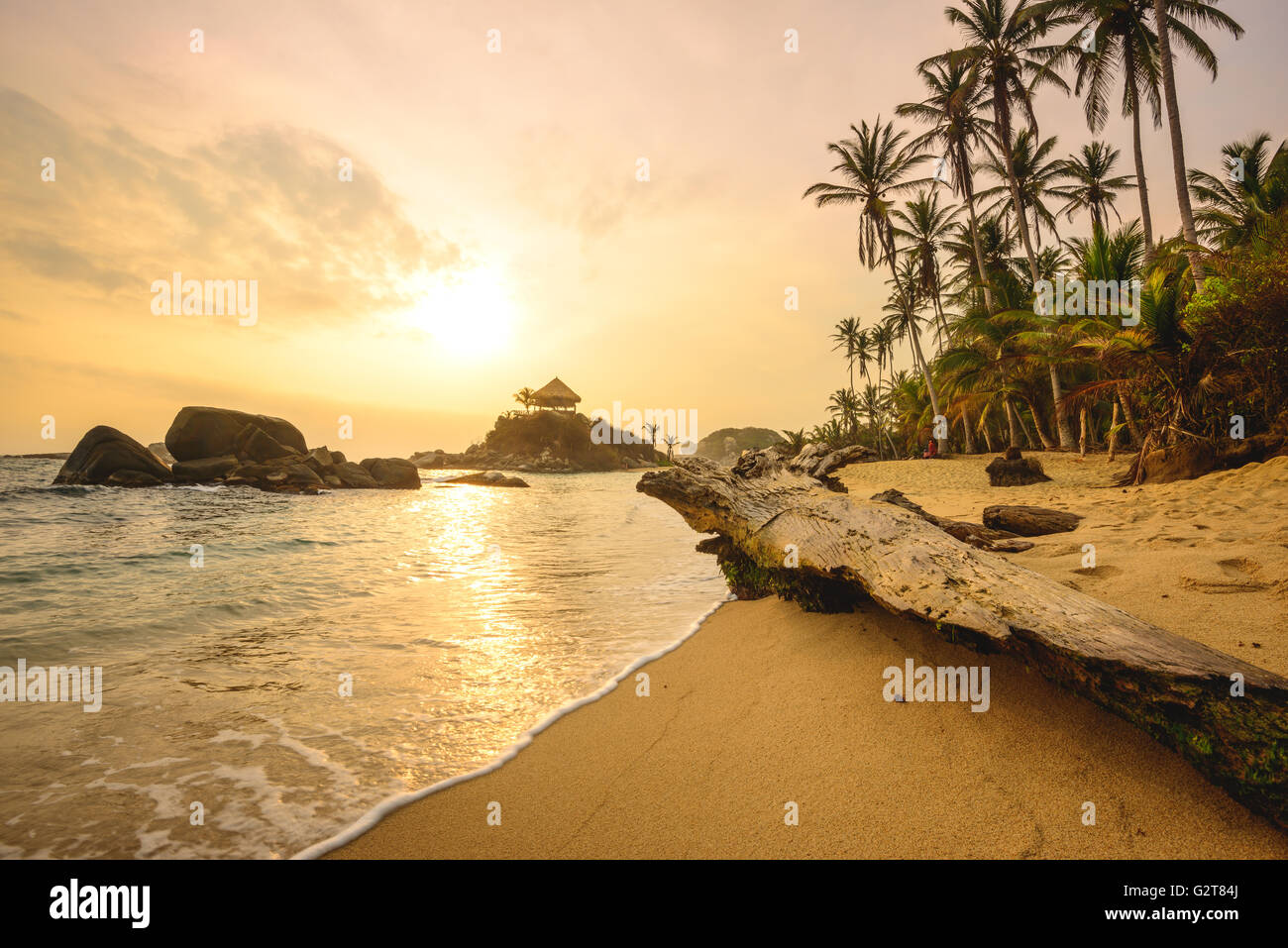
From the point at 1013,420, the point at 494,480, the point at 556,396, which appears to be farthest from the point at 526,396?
the point at 1013,420

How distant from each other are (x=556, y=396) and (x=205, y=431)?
199 feet

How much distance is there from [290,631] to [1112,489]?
1465 cm

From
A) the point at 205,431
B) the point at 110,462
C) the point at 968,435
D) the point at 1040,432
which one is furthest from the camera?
the point at 968,435

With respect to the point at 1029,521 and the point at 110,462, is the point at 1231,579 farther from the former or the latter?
the point at 110,462

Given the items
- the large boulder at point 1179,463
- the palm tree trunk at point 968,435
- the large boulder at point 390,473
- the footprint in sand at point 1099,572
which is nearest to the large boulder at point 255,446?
the large boulder at point 390,473

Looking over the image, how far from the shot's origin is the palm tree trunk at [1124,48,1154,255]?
18.6 meters

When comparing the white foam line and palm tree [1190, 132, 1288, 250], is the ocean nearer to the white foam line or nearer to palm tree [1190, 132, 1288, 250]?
the white foam line

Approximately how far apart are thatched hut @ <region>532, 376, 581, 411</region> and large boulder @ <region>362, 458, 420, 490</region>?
51743 mm

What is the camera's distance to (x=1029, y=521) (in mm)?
6762

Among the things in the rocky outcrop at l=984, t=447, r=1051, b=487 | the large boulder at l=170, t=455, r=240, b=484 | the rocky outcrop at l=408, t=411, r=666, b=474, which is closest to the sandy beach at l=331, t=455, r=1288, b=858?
the rocky outcrop at l=984, t=447, r=1051, b=487

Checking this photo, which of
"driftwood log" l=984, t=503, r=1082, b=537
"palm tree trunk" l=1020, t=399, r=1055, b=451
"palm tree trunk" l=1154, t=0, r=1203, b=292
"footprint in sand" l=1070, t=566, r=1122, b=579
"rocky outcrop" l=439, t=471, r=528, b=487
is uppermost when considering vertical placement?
"palm tree trunk" l=1154, t=0, r=1203, b=292

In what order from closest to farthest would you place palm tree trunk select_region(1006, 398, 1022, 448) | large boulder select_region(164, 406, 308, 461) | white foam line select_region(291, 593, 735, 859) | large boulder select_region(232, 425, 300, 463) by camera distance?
white foam line select_region(291, 593, 735, 859)
palm tree trunk select_region(1006, 398, 1022, 448)
large boulder select_region(164, 406, 308, 461)
large boulder select_region(232, 425, 300, 463)
